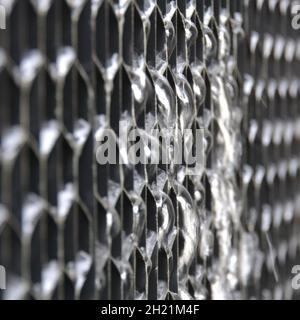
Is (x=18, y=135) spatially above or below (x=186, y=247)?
above

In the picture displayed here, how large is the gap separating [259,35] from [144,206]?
2.81 ft

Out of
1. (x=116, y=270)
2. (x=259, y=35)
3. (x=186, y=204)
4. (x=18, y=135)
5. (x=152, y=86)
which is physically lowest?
(x=116, y=270)

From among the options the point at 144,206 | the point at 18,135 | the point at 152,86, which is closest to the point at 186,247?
the point at 144,206

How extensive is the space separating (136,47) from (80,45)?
197 mm

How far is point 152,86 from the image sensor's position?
4.88ft

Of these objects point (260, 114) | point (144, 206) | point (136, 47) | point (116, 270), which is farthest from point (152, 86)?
point (260, 114)

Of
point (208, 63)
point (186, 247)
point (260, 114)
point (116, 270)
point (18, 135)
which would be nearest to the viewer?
point (18, 135)

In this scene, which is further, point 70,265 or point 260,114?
point 260,114

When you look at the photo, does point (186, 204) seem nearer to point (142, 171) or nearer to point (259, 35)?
point (142, 171)

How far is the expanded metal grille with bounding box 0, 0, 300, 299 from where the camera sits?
1.13m

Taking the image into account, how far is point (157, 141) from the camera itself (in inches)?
59.3

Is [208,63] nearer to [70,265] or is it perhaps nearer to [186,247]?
[186,247]

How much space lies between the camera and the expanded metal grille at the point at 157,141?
1.13 metres

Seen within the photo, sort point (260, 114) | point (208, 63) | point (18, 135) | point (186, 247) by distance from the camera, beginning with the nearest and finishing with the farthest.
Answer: point (18, 135), point (186, 247), point (208, 63), point (260, 114)
